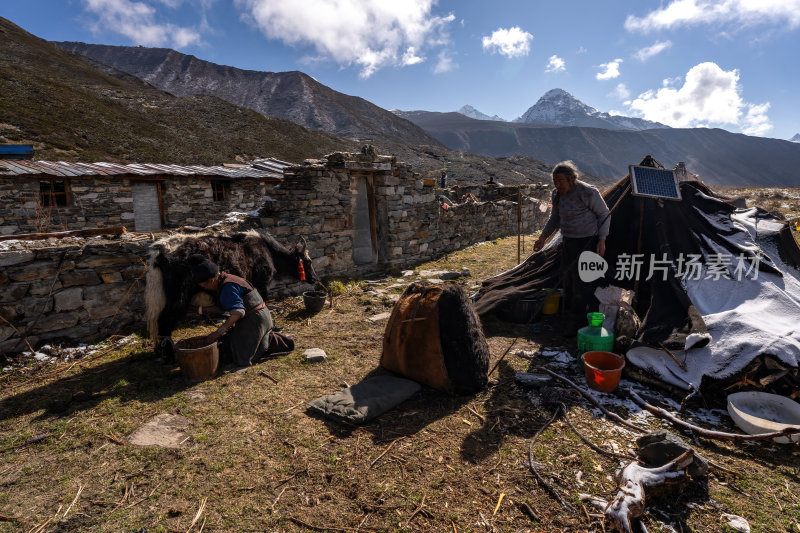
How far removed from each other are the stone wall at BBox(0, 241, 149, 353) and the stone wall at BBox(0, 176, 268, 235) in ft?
15.0

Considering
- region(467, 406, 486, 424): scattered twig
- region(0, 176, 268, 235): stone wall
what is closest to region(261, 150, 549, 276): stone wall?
region(0, 176, 268, 235): stone wall

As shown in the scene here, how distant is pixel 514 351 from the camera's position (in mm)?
4543

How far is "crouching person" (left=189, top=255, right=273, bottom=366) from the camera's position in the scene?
394 cm

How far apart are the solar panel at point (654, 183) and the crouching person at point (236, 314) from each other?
5.12m


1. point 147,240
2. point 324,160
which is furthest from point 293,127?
point 147,240

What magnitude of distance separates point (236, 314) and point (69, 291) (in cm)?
253

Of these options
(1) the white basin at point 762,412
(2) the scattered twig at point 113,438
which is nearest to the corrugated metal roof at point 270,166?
(2) the scattered twig at point 113,438

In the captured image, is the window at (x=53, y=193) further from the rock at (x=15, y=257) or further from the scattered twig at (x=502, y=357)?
the scattered twig at (x=502, y=357)

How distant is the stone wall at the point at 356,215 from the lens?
715cm

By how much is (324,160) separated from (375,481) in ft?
21.2

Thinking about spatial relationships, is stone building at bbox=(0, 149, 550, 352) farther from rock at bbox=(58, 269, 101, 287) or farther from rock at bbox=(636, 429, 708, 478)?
rock at bbox=(636, 429, 708, 478)

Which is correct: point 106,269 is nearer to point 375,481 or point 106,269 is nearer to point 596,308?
point 375,481

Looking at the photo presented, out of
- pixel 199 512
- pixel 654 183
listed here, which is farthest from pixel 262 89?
pixel 199 512

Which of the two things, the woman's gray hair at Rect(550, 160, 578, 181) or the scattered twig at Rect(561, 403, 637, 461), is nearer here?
the scattered twig at Rect(561, 403, 637, 461)
